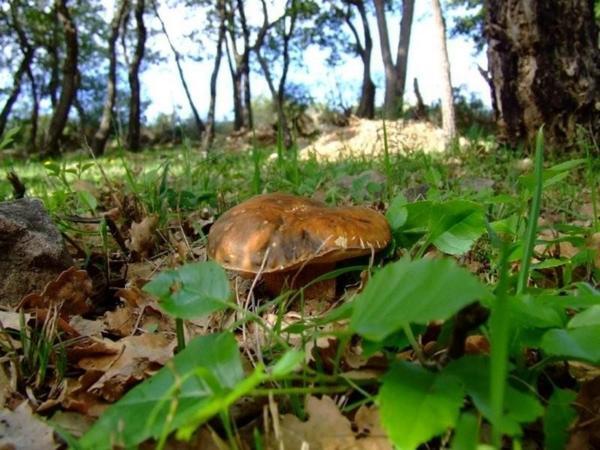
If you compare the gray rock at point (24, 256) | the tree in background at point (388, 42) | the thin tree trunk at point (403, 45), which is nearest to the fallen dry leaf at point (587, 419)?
the gray rock at point (24, 256)

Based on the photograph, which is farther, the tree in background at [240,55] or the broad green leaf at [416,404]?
the tree in background at [240,55]

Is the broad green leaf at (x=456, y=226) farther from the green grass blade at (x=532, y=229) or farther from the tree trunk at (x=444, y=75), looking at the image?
the tree trunk at (x=444, y=75)

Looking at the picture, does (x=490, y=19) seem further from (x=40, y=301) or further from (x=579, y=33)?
(x=40, y=301)

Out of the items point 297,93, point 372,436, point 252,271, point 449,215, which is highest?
point 297,93

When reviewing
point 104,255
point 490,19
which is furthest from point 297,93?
point 104,255

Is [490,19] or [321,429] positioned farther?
[490,19]

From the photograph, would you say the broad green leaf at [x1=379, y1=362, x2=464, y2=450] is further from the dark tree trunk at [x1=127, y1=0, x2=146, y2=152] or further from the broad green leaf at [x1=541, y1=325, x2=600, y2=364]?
the dark tree trunk at [x1=127, y1=0, x2=146, y2=152]
